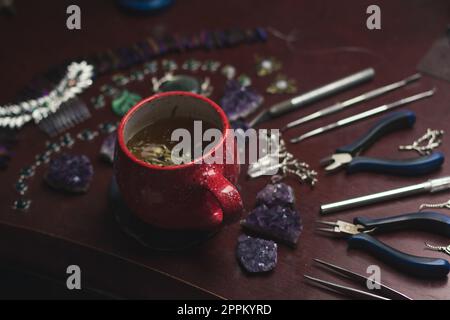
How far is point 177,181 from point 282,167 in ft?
0.61

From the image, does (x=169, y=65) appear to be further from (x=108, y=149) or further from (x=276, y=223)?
(x=276, y=223)

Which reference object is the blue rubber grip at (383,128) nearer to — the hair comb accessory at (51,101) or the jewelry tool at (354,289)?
the jewelry tool at (354,289)

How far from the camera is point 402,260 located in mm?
649

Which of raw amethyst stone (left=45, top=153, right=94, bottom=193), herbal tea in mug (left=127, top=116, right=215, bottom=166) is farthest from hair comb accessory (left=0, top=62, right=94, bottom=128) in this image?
herbal tea in mug (left=127, top=116, right=215, bottom=166)

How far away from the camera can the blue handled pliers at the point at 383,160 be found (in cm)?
73

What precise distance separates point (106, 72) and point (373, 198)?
43cm

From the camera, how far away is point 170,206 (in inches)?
25.4

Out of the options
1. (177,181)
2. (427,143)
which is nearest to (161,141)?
(177,181)

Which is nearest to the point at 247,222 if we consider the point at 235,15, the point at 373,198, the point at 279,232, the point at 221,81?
the point at 279,232

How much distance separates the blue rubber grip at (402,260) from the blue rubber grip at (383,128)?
0.13m

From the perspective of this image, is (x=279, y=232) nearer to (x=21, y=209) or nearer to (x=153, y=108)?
(x=153, y=108)

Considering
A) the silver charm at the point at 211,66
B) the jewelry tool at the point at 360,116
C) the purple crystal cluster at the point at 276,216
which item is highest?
the silver charm at the point at 211,66

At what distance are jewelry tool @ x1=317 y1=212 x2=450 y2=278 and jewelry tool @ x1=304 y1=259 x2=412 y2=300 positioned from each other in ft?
0.10

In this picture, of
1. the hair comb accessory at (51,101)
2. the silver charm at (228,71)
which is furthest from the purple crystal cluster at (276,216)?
the hair comb accessory at (51,101)
